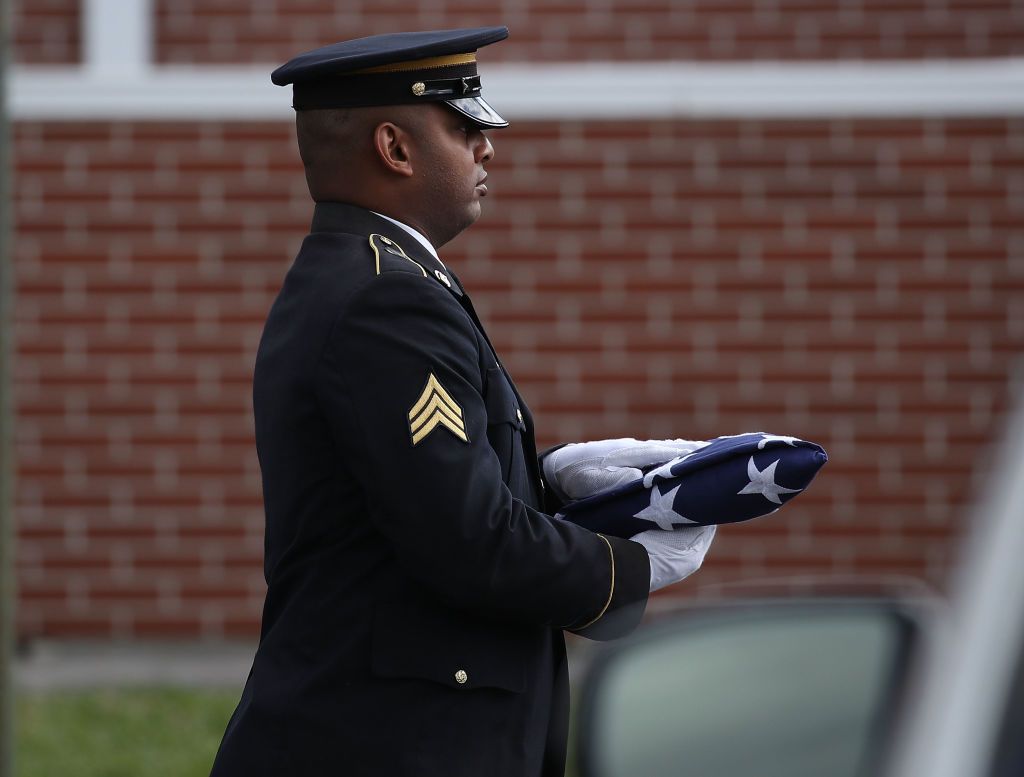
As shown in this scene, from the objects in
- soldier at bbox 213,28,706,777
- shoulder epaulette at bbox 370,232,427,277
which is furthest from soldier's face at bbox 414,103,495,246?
shoulder epaulette at bbox 370,232,427,277

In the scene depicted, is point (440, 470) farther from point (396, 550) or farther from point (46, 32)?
point (46, 32)

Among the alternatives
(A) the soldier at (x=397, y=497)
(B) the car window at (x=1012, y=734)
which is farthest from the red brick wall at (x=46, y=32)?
(B) the car window at (x=1012, y=734)

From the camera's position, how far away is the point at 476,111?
2.39m

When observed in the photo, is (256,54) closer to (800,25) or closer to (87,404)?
(87,404)

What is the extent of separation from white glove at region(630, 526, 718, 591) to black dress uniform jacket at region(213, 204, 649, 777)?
4 centimetres

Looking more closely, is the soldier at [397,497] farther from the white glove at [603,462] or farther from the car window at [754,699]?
the car window at [754,699]

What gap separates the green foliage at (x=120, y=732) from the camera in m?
5.40

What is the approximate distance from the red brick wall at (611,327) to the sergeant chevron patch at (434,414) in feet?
16.6

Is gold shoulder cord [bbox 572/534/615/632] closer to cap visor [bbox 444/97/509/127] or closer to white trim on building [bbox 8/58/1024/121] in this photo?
cap visor [bbox 444/97/509/127]

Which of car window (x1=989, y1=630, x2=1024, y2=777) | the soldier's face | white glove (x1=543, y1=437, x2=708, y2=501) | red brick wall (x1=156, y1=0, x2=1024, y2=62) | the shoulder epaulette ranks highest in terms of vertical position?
red brick wall (x1=156, y1=0, x2=1024, y2=62)

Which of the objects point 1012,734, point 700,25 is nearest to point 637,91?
point 700,25

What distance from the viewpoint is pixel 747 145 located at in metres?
7.14

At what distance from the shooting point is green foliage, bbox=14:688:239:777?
5.40 metres

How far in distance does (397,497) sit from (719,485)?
503mm
